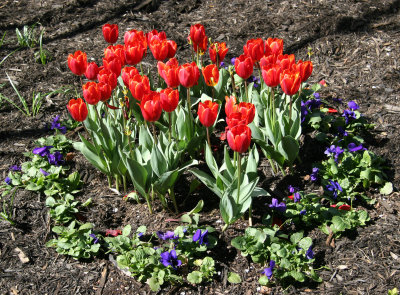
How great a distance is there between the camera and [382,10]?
16.4 feet

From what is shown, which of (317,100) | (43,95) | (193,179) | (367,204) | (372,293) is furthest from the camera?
(43,95)

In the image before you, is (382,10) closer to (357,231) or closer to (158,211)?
(357,231)

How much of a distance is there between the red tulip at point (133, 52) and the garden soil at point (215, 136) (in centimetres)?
86

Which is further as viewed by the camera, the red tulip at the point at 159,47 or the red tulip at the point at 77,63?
the red tulip at the point at 159,47

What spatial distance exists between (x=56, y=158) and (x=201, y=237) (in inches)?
51.8

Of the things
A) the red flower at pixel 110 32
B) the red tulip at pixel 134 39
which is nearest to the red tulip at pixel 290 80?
the red tulip at pixel 134 39

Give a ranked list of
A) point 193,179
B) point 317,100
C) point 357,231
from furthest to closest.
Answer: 1. point 317,100
2. point 193,179
3. point 357,231

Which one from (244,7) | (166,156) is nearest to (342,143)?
(166,156)

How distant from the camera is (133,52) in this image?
9.52ft

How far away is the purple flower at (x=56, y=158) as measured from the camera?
3285mm

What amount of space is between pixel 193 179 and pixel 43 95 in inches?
61.8

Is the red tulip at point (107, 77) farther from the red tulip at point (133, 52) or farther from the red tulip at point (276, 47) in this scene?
the red tulip at point (276, 47)

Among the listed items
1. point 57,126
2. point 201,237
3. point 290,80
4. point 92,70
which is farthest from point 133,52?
point 201,237

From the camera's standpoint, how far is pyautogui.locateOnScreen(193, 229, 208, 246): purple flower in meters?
2.59
